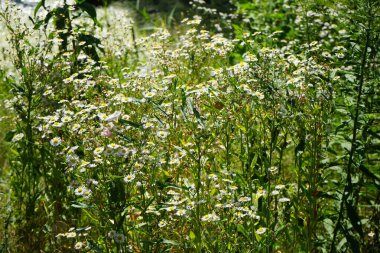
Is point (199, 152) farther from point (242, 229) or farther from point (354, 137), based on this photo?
point (354, 137)

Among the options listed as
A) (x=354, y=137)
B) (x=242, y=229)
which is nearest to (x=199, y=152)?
(x=242, y=229)

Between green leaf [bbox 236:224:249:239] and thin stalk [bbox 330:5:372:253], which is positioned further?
thin stalk [bbox 330:5:372:253]

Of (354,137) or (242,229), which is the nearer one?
(242,229)

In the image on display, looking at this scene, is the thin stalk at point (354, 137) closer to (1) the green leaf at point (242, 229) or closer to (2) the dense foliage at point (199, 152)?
(2) the dense foliage at point (199, 152)

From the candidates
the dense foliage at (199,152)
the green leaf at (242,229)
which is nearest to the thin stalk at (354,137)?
the dense foliage at (199,152)

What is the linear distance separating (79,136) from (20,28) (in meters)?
1.43

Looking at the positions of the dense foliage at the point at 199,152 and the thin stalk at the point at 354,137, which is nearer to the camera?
the dense foliage at the point at 199,152

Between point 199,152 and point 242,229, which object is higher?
point 199,152

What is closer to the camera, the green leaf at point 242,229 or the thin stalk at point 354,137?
the green leaf at point 242,229

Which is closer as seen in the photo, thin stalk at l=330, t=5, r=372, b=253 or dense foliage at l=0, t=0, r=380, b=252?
dense foliage at l=0, t=0, r=380, b=252

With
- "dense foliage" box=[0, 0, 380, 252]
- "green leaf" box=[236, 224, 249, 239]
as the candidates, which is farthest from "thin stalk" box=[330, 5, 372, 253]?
"green leaf" box=[236, 224, 249, 239]

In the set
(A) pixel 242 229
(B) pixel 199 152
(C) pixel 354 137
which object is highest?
(B) pixel 199 152

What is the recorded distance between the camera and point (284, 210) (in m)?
3.17

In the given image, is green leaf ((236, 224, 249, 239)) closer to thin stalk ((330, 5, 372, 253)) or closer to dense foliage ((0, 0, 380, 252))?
dense foliage ((0, 0, 380, 252))
